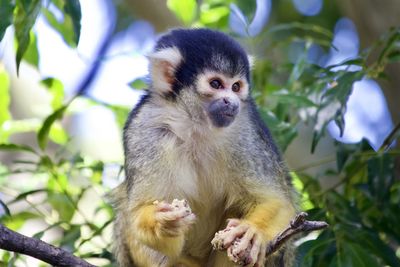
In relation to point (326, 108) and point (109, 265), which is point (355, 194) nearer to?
point (326, 108)

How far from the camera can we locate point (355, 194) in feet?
17.9

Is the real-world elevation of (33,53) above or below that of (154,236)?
above

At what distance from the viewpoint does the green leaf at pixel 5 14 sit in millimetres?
4090

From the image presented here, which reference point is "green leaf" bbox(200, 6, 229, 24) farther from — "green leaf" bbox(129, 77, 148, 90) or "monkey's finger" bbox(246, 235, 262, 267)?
"monkey's finger" bbox(246, 235, 262, 267)

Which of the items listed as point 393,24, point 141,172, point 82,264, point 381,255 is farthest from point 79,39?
point 393,24

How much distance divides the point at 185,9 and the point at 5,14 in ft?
8.29

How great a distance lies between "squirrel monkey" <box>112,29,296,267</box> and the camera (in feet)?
14.5

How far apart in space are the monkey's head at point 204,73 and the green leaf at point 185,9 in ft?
5.40

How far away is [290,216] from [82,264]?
1346 millimetres

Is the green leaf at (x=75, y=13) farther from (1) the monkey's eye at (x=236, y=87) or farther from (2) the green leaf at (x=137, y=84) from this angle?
(2) the green leaf at (x=137, y=84)

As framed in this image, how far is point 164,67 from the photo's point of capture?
185 inches

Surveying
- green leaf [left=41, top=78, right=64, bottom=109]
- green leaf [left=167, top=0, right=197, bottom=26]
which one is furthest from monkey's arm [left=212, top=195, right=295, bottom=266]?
green leaf [left=167, top=0, right=197, bottom=26]

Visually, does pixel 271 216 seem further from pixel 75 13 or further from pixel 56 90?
pixel 56 90

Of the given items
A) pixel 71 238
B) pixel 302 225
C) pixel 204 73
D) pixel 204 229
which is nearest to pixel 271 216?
pixel 204 229
